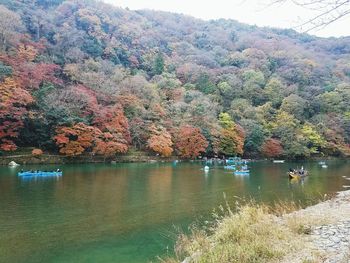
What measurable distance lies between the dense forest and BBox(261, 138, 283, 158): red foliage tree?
22 cm

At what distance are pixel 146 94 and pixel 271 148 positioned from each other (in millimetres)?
21211

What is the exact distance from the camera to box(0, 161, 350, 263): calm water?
10.7 meters

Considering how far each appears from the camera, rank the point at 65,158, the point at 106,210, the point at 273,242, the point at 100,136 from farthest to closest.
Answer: the point at 100,136
the point at 65,158
the point at 106,210
the point at 273,242

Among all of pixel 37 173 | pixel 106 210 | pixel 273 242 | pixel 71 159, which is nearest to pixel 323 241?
pixel 273 242

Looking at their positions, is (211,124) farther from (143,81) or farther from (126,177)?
(126,177)

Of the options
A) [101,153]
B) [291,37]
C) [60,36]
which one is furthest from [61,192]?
[291,37]

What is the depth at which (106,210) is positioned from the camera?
1631cm

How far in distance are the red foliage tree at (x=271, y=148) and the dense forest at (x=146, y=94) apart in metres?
0.22

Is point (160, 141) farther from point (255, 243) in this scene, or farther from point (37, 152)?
point (255, 243)

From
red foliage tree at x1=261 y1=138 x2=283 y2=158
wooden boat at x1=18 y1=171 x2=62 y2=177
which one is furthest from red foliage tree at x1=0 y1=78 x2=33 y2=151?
red foliage tree at x1=261 y1=138 x2=283 y2=158

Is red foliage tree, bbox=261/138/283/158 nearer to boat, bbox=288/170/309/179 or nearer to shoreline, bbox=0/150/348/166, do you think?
shoreline, bbox=0/150/348/166

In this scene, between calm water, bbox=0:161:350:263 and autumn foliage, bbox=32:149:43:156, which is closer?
calm water, bbox=0:161:350:263

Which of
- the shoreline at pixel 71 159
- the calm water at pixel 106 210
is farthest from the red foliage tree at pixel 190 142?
the calm water at pixel 106 210

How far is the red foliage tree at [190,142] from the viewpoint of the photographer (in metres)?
49.1
